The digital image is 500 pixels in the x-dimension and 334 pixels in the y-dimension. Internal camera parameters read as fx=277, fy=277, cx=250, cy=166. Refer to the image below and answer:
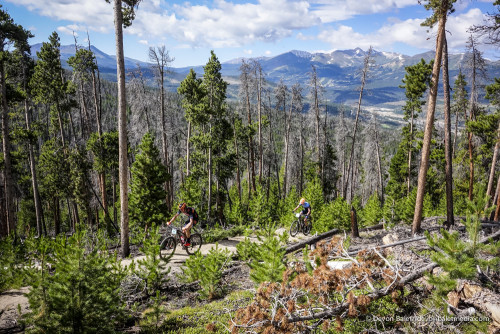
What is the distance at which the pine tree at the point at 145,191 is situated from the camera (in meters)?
14.6

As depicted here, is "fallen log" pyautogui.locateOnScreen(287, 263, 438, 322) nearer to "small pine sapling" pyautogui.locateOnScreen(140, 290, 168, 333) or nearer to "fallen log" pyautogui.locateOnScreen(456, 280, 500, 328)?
"fallen log" pyautogui.locateOnScreen(456, 280, 500, 328)

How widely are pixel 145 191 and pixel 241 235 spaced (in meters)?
6.89

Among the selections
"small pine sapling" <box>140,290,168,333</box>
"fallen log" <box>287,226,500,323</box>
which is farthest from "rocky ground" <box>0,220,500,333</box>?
"small pine sapling" <box>140,290,168,333</box>

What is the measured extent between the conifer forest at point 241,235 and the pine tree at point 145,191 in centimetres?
7

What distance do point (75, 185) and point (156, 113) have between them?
9.52m

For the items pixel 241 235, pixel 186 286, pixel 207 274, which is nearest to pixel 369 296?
pixel 207 274

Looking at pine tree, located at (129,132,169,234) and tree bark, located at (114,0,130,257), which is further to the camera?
pine tree, located at (129,132,169,234)

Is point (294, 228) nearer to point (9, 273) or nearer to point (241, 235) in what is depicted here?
point (241, 235)

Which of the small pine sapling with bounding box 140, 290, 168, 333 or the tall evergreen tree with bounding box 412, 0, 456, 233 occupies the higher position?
the tall evergreen tree with bounding box 412, 0, 456, 233

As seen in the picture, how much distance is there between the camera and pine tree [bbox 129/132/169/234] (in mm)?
14594

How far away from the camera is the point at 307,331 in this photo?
4559 mm

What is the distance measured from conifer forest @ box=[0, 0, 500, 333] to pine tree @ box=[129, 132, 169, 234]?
0.24 ft

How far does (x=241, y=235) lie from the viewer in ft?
59.7

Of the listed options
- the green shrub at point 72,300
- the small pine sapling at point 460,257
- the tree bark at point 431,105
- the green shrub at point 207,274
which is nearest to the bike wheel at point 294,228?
the tree bark at point 431,105
